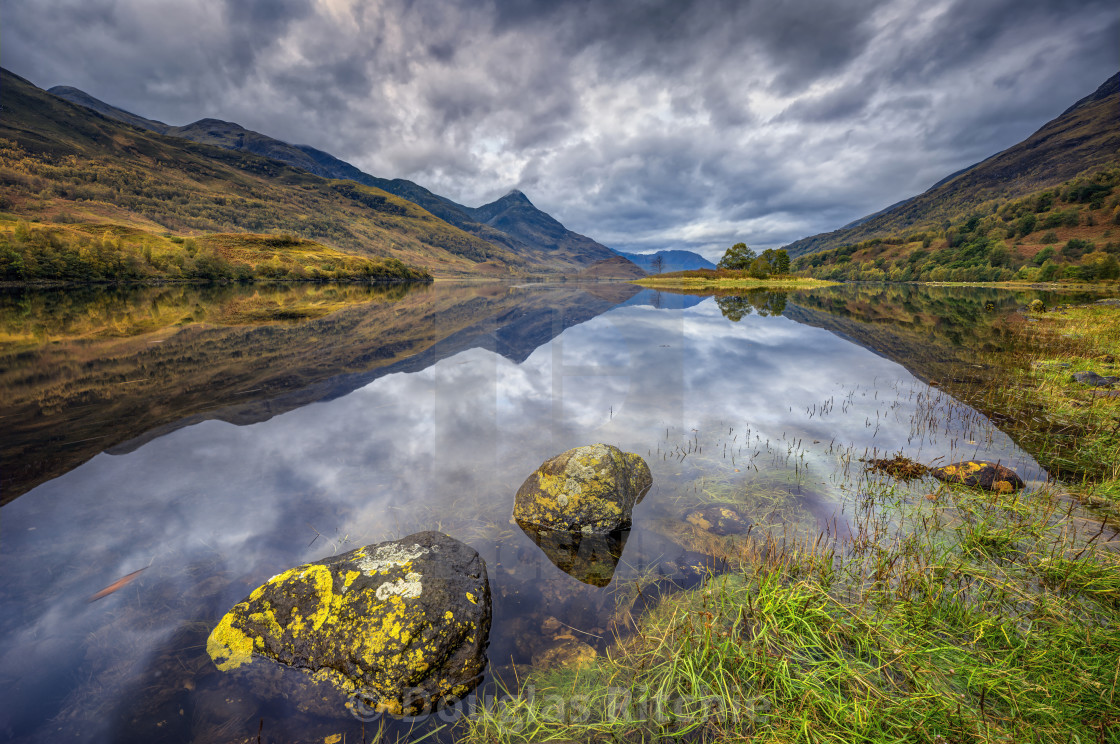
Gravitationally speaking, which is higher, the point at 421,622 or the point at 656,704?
the point at 421,622

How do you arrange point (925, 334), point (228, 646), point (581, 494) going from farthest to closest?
point (925, 334) → point (581, 494) → point (228, 646)

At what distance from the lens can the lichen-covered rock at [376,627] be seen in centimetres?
412

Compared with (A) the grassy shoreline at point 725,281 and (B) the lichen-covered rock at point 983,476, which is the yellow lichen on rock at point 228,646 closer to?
(B) the lichen-covered rock at point 983,476

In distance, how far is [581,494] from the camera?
22.9 ft

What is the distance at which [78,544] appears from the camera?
6375mm

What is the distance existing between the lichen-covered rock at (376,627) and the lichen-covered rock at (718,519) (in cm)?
389

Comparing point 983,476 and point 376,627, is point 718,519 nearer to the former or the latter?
point 983,476

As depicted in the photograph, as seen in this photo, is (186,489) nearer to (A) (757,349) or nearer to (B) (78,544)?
(B) (78,544)

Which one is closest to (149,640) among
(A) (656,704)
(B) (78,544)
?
(B) (78,544)

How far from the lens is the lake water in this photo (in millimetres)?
4312

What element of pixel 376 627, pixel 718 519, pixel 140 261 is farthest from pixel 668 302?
pixel 140 261

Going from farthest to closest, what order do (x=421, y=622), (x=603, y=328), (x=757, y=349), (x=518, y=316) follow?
1. (x=518, y=316)
2. (x=603, y=328)
3. (x=757, y=349)
4. (x=421, y=622)

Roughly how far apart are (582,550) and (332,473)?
6.01m

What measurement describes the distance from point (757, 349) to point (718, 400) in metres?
10.5
